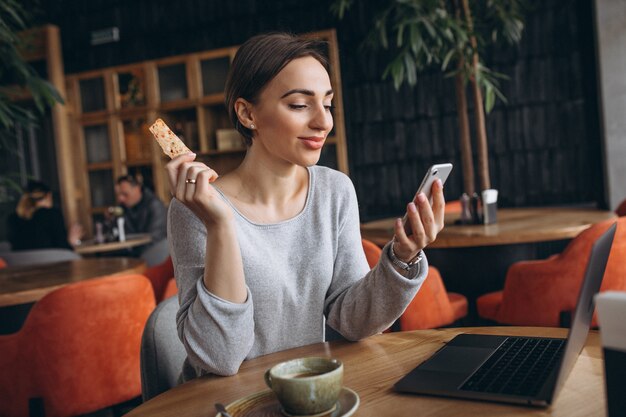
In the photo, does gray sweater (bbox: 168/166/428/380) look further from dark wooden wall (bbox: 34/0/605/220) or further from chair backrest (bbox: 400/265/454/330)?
dark wooden wall (bbox: 34/0/605/220)

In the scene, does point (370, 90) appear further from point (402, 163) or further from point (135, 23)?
point (135, 23)

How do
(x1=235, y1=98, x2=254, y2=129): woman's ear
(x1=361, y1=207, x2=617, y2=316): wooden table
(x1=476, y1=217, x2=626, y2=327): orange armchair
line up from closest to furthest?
1. (x1=235, y1=98, x2=254, y2=129): woman's ear
2. (x1=476, y1=217, x2=626, y2=327): orange armchair
3. (x1=361, y1=207, x2=617, y2=316): wooden table

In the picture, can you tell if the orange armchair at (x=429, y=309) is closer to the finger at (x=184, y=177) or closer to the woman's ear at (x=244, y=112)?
the woman's ear at (x=244, y=112)

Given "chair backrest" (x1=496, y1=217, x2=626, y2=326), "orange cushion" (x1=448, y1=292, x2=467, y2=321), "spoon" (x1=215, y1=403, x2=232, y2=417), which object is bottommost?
"orange cushion" (x1=448, y1=292, x2=467, y2=321)

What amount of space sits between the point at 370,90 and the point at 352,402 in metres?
5.40

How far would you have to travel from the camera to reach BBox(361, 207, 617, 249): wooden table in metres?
2.72

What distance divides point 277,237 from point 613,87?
465 cm

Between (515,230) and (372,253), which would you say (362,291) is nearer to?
(372,253)

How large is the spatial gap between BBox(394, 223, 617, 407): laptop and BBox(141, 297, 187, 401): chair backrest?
0.64m

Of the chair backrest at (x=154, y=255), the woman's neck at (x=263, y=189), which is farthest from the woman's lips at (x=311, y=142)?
the chair backrest at (x=154, y=255)

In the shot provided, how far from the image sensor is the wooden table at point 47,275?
243 cm

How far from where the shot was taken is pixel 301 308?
4.61ft

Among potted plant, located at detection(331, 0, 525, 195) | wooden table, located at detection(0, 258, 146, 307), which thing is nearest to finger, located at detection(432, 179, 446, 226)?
wooden table, located at detection(0, 258, 146, 307)

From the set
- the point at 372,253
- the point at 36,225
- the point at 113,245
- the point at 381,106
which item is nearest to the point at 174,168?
the point at 372,253
